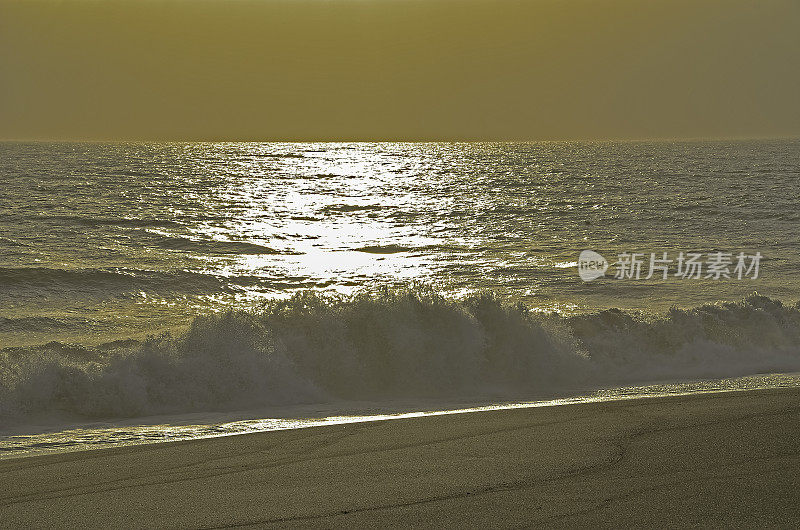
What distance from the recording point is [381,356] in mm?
10266

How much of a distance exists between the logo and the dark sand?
10776 mm

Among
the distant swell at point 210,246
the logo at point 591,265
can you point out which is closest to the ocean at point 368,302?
the distant swell at point 210,246

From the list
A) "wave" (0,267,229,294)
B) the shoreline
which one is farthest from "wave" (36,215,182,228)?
the shoreline

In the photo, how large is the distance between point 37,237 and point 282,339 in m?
15.1

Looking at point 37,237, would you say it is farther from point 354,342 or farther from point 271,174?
point 271,174

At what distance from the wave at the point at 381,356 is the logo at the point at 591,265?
5.35 meters

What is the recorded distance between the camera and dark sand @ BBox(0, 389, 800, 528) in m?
4.66

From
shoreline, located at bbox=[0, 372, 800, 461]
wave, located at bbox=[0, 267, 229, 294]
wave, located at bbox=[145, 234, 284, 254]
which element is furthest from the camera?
wave, located at bbox=[145, 234, 284, 254]

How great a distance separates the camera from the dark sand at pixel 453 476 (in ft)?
15.3

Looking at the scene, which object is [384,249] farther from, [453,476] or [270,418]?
[453,476]

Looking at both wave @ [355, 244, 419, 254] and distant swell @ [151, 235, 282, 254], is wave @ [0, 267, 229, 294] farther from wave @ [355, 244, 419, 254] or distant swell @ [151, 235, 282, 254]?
wave @ [355, 244, 419, 254]

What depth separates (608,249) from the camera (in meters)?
22.1

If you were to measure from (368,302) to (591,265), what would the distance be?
9810 mm

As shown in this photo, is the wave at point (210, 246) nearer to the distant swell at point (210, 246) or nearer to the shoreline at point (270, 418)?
the distant swell at point (210, 246)
